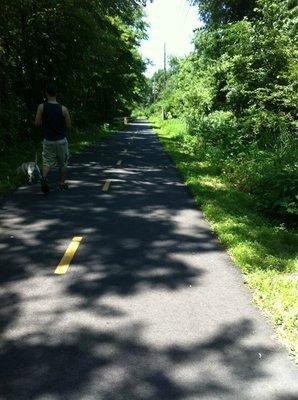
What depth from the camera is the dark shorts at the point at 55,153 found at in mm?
9898

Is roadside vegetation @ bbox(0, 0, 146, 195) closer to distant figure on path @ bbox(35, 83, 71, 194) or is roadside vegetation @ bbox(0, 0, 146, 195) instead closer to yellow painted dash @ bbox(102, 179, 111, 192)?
yellow painted dash @ bbox(102, 179, 111, 192)

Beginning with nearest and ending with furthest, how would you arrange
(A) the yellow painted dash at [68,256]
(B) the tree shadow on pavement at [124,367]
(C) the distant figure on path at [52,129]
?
(B) the tree shadow on pavement at [124,367], (A) the yellow painted dash at [68,256], (C) the distant figure on path at [52,129]

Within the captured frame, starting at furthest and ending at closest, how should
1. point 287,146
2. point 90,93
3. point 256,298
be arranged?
Result: point 90,93
point 287,146
point 256,298

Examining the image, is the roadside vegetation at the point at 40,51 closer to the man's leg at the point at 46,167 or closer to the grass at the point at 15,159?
the grass at the point at 15,159

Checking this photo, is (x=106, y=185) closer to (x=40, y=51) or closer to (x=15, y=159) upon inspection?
(x=15, y=159)

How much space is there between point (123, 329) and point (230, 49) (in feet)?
58.6

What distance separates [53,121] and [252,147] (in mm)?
7489

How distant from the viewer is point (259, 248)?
650 centimetres

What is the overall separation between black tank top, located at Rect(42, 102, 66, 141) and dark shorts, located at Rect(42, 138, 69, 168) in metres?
0.11

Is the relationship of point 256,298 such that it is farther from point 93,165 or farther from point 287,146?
point 93,165

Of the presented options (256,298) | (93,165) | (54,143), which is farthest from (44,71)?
(256,298)

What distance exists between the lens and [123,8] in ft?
65.3

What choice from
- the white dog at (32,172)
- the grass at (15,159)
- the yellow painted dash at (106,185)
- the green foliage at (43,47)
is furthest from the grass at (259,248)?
the green foliage at (43,47)

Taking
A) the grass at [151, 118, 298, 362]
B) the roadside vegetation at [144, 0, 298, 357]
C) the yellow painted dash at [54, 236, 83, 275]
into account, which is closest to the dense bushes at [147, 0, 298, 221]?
the roadside vegetation at [144, 0, 298, 357]
